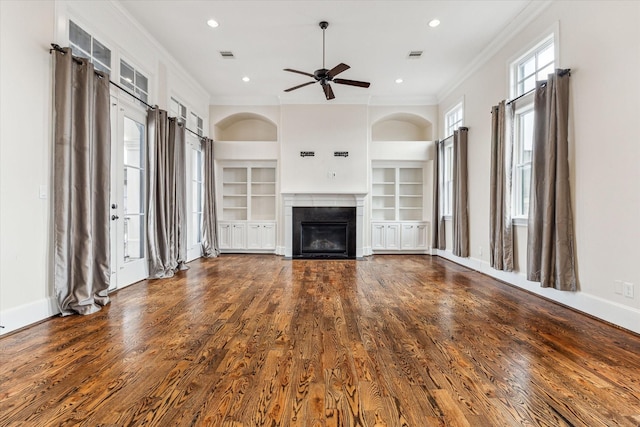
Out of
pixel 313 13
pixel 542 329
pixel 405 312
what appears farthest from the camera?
pixel 313 13

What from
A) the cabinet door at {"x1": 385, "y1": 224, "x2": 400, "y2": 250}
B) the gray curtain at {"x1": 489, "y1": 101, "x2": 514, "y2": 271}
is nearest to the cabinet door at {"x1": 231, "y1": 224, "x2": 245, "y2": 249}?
the cabinet door at {"x1": 385, "y1": 224, "x2": 400, "y2": 250}

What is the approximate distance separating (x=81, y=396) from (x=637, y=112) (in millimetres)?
4417

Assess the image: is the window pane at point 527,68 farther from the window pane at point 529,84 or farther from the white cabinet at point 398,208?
the white cabinet at point 398,208

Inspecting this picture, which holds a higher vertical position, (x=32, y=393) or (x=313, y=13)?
(x=313, y=13)

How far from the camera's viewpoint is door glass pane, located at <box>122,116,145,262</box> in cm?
439

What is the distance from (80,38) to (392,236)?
641 cm

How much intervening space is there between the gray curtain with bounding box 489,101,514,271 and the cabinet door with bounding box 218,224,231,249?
17.8 ft

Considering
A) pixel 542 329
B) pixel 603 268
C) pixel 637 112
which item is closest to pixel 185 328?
pixel 542 329

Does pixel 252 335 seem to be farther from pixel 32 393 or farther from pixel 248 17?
pixel 248 17

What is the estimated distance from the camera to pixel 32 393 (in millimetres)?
1771

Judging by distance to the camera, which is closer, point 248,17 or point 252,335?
point 252,335


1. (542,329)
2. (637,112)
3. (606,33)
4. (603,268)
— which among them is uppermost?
(606,33)

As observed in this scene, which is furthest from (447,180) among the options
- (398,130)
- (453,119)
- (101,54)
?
(101,54)

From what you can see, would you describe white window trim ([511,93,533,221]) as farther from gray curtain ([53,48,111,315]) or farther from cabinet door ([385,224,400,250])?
gray curtain ([53,48,111,315])
